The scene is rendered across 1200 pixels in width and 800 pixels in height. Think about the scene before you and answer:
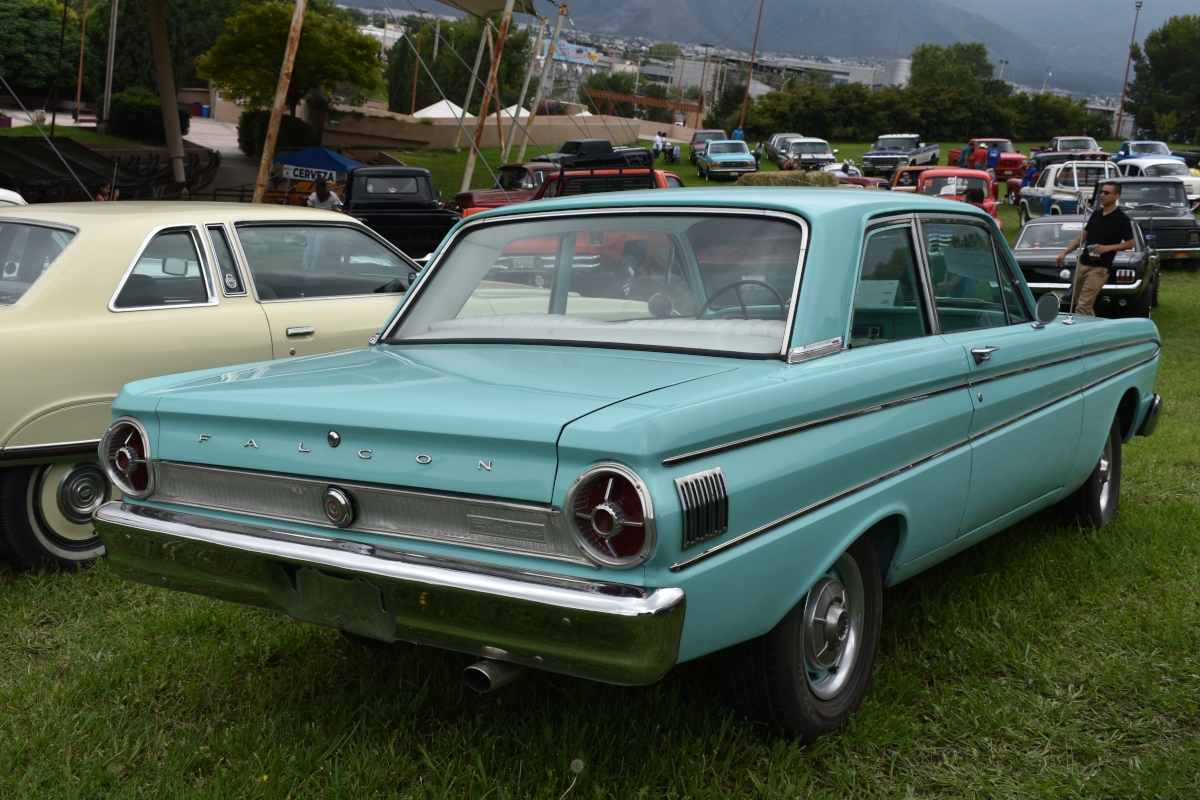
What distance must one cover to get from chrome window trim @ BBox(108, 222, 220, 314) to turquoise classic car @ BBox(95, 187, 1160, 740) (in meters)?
1.76

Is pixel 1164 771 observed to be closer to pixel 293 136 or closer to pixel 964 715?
pixel 964 715

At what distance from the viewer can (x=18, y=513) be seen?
4789 millimetres

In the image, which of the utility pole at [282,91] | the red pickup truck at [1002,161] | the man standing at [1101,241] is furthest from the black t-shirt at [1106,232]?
the red pickup truck at [1002,161]

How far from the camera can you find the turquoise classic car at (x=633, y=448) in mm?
2602

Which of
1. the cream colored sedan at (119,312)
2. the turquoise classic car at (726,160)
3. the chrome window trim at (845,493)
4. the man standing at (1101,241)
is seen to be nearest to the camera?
the chrome window trim at (845,493)

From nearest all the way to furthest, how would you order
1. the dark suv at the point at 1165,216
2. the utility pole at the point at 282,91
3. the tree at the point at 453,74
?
the utility pole at the point at 282,91 → the dark suv at the point at 1165,216 → the tree at the point at 453,74

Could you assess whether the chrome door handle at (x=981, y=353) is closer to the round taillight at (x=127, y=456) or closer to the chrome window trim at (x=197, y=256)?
the round taillight at (x=127, y=456)

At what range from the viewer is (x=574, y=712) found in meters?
3.46

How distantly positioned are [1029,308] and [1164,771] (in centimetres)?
211

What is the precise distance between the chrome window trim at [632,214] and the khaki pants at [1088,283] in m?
9.58

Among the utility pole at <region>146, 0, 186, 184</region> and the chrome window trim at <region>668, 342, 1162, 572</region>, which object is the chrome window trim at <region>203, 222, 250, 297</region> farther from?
the utility pole at <region>146, 0, 186, 184</region>

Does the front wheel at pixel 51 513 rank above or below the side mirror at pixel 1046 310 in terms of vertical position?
below

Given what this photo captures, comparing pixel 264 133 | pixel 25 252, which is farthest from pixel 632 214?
pixel 264 133

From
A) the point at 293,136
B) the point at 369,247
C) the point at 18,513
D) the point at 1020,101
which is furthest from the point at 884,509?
the point at 1020,101
